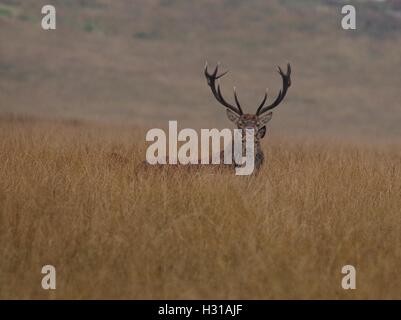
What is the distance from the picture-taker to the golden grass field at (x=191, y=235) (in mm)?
6254

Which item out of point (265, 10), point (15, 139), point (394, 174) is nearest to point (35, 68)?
point (265, 10)

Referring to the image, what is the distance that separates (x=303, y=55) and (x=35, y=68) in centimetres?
1576

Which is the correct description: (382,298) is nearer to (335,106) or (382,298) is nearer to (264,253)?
(264,253)

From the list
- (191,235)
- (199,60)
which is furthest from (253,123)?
(199,60)

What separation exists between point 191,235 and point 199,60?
47.4m

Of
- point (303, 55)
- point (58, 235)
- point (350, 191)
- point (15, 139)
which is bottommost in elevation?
point (58, 235)

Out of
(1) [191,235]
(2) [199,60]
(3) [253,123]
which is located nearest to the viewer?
(1) [191,235]

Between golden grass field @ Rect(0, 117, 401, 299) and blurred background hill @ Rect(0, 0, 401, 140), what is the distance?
32.8 metres

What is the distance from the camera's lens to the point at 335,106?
49.0 metres

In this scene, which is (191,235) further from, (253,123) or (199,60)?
(199,60)

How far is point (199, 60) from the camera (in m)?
54.1

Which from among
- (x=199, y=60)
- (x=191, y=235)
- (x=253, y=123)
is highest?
(x=199, y=60)

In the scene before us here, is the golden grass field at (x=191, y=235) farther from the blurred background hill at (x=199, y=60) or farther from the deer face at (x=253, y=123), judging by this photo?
the blurred background hill at (x=199, y=60)

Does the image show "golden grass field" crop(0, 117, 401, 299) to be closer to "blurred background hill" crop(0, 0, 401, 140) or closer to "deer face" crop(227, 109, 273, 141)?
"deer face" crop(227, 109, 273, 141)
